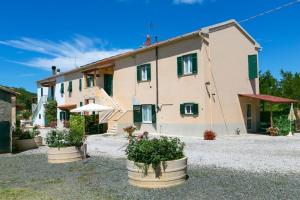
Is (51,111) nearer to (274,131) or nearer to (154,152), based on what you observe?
(274,131)

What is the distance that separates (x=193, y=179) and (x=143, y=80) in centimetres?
1803

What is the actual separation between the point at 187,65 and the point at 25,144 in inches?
444

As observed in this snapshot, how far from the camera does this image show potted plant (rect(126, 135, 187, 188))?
7.52 metres

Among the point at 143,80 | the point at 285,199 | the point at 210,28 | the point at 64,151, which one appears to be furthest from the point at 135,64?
the point at 285,199

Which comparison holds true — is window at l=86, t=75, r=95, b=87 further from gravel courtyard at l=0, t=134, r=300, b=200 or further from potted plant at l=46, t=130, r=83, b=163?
gravel courtyard at l=0, t=134, r=300, b=200

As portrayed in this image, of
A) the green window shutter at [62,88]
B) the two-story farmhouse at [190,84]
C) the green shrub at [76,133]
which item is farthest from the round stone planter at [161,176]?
the green window shutter at [62,88]

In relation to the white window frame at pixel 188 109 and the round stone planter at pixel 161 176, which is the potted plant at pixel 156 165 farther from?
the white window frame at pixel 188 109

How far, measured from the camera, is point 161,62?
2398 centimetres

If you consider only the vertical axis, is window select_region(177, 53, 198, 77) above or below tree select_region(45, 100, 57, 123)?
above

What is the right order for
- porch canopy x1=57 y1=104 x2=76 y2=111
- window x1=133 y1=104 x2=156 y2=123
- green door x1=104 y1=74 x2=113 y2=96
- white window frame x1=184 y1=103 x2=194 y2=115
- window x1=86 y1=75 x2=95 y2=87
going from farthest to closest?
porch canopy x1=57 y1=104 x2=76 y2=111
window x1=86 y1=75 x2=95 y2=87
green door x1=104 y1=74 x2=113 y2=96
window x1=133 y1=104 x2=156 y2=123
white window frame x1=184 y1=103 x2=194 y2=115

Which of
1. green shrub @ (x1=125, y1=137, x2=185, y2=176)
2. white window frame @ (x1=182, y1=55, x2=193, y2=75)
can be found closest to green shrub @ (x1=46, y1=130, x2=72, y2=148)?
green shrub @ (x1=125, y1=137, x2=185, y2=176)

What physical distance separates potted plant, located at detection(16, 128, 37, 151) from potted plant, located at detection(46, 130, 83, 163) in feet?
17.5

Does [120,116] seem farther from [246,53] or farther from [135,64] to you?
[246,53]

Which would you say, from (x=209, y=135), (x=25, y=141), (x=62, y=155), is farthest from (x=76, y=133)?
(x=209, y=135)
